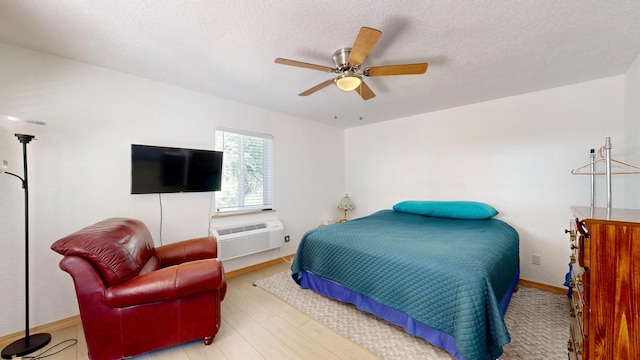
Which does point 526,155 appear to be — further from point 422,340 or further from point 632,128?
point 422,340

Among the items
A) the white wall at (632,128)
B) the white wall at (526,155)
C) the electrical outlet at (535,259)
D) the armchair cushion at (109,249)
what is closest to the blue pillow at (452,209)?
the white wall at (526,155)

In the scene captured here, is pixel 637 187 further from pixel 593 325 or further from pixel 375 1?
pixel 375 1

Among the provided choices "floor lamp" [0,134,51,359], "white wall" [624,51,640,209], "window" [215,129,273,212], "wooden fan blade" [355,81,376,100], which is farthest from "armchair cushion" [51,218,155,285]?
"white wall" [624,51,640,209]

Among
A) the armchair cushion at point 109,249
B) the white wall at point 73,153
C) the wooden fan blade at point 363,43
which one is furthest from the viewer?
the white wall at point 73,153

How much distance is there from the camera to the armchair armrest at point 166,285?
5.03ft

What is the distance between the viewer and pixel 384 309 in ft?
6.48

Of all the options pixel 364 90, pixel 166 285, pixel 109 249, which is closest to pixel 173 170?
pixel 109 249

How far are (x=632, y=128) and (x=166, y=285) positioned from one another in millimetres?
4224

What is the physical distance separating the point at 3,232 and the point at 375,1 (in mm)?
3264

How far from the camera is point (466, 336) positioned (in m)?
1.40

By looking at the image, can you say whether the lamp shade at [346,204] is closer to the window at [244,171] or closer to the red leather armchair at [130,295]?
the window at [244,171]

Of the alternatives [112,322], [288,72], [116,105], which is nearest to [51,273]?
[112,322]

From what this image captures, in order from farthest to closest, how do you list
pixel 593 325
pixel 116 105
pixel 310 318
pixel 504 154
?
1. pixel 504 154
2. pixel 116 105
3. pixel 310 318
4. pixel 593 325

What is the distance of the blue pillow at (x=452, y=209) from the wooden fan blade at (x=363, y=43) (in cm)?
238
